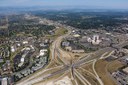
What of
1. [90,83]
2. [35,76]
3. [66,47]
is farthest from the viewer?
[66,47]

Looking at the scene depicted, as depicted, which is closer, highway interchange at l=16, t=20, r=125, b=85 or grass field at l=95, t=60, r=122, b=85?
grass field at l=95, t=60, r=122, b=85

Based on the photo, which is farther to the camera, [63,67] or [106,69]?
[63,67]

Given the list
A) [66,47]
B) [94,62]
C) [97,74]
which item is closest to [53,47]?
[66,47]

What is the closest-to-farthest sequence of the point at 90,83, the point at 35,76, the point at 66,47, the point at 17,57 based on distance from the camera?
the point at 90,83 < the point at 35,76 < the point at 17,57 < the point at 66,47

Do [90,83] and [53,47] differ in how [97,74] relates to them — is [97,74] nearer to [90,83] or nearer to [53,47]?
[90,83]

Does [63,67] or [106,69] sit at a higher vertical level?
[106,69]

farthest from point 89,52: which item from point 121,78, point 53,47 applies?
point 121,78

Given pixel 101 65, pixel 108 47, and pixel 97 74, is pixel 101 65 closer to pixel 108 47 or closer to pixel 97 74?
pixel 97 74

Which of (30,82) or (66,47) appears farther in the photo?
(66,47)

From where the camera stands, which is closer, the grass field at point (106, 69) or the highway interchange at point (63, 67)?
the grass field at point (106, 69)
